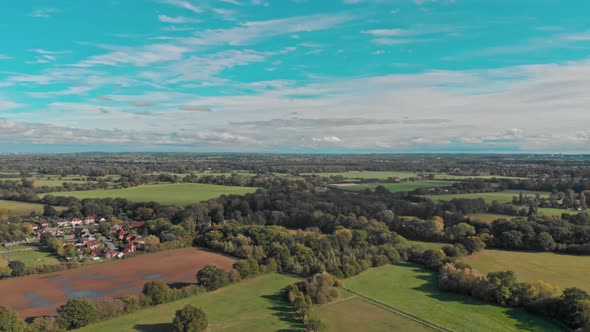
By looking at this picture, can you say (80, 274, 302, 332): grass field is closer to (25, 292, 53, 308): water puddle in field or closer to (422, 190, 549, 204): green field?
(25, 292, 53, 308): water puddle in field

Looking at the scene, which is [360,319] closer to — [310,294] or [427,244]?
[310,294]

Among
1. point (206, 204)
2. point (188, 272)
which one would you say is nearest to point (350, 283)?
point (188, 272)

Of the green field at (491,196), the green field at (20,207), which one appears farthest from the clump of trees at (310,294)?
the green field at (20,207)

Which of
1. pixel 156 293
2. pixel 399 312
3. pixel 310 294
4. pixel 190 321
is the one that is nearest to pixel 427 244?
pixel 399 312

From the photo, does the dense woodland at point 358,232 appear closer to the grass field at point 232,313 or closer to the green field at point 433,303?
the green field at point 433,303

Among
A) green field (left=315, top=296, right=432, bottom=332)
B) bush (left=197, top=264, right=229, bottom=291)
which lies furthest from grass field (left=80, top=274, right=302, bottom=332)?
green field (left=315, top=296, right=432, bottom=332)

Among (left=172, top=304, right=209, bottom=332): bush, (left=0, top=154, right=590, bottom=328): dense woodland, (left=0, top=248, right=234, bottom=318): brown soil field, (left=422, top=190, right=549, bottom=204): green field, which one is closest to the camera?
(left=172, top=304, right=209, bottom=332): bush

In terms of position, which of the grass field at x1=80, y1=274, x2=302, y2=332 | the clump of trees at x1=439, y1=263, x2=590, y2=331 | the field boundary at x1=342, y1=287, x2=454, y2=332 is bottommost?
the grass field at x1=80, y1=274, x2=302, y2=332
